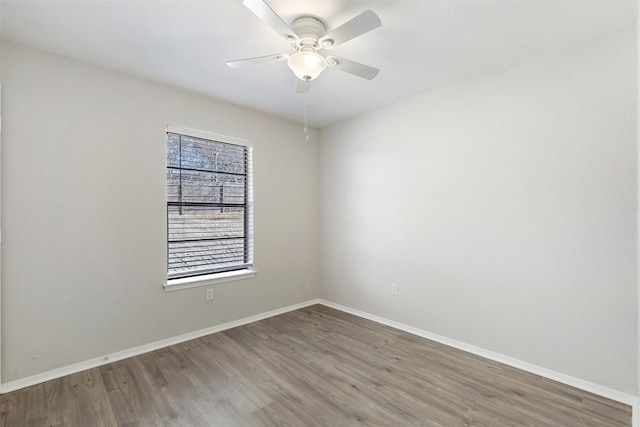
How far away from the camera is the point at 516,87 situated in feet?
8.43

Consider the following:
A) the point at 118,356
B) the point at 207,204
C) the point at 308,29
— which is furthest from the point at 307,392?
the point at 308,29

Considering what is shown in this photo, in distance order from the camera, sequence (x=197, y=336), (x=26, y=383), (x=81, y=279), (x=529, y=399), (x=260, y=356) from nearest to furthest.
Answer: (x=529, y=399) < (x=26, y=383) < (x=81, y=279) < (x=260, y=356) < (x=197, y=336)

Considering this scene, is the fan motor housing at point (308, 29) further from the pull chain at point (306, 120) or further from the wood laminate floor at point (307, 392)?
the wood laminate floor at point (307, 392)

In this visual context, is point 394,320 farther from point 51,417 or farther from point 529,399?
point 51,417

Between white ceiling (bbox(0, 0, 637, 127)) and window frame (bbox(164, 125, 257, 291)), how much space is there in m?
0.49

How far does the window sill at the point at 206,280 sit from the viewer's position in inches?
121

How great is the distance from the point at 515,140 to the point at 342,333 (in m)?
2.48

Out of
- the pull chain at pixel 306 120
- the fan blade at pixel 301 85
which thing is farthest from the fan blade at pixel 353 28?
the pull chain at pixel 306 120

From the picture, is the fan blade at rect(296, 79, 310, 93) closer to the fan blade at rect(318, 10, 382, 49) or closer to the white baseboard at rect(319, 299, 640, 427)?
the fan blade at rect(318, 10, 382, 49)

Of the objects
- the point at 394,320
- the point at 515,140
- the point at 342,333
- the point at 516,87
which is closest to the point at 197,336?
the point at 342,333

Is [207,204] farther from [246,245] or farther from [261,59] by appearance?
[261,59]

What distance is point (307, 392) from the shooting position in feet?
7.27

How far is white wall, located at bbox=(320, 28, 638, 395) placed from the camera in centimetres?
214

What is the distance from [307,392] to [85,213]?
231 cm
